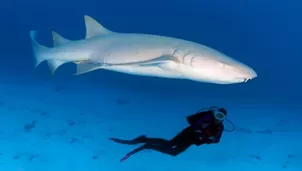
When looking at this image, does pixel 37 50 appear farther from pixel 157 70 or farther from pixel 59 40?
pixel 157 70

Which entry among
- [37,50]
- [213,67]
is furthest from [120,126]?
[213,67]

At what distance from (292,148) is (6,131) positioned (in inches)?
496

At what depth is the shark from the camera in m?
4.30

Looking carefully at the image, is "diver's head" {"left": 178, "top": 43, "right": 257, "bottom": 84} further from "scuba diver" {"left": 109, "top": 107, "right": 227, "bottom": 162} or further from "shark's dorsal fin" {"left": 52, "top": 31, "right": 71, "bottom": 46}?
"shark's dorsal fin" {"left": 52, "top": 31, "right": 71, "bottom": 46}

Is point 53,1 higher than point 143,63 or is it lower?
higher

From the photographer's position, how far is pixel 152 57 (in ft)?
15.7

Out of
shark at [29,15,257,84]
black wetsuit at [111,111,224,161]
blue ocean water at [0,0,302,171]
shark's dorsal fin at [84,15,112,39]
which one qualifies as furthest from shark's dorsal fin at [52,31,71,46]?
blue ocean water at [0,0,302,171]

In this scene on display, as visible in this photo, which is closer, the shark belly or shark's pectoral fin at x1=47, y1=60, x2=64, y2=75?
the shark belly

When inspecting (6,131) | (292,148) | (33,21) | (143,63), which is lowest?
(292,148)

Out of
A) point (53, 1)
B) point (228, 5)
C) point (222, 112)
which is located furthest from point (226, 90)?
point (228, 5)

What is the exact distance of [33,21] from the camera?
10494 centimetres

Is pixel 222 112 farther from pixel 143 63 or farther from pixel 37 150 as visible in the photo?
pixel 37 150

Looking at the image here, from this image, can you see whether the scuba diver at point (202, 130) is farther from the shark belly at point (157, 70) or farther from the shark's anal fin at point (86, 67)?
the shark's anal fin at point (86, 67)

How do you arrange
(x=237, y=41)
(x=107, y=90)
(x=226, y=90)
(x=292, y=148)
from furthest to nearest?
(x=237, y=41) → (x=226, y=90) → (x=107, y=90) → (x=292, y=148)
